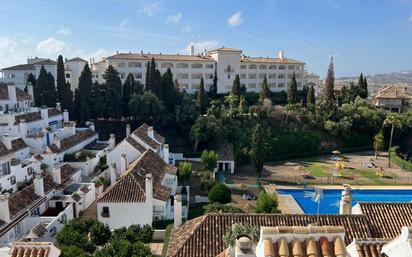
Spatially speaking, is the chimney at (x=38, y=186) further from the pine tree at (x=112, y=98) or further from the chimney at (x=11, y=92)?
the pine tree at (x=112, y=98)

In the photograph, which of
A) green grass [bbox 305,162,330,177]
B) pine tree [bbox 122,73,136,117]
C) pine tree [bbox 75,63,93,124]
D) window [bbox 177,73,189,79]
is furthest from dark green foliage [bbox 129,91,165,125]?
green grass [bbox 305,162,330,177]

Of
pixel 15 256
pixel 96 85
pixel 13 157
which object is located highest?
pixel 96 85

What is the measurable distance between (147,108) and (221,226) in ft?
122

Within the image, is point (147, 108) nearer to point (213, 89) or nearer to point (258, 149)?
point (258, 149)

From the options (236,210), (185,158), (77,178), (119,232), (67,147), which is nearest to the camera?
(119,232)

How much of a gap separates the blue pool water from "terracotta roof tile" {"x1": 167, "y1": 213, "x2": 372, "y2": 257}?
19.9 meters

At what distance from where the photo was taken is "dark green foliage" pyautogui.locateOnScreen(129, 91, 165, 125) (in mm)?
52531

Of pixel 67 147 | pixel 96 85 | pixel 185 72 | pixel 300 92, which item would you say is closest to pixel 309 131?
pixel 300 92

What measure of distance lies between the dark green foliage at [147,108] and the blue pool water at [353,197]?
22.2 metres

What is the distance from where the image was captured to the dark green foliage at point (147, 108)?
5253 centimetres

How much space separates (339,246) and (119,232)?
17255 mm

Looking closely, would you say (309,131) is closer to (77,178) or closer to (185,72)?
(185,72)

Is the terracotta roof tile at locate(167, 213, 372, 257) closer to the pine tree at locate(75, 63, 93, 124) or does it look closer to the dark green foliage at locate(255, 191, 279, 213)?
the dark green foliage at locate(255, 191, 279, 213)

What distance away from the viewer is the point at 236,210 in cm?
2716
